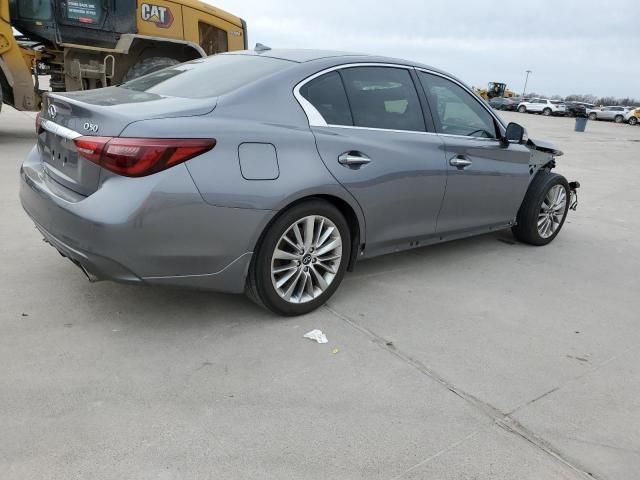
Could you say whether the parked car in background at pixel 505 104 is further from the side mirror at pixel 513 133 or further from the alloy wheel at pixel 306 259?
the alloy wheel at pixel 306 259

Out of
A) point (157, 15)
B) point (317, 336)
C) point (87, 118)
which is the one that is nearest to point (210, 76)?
point (87, 118)

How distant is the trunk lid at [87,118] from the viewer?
109 inches

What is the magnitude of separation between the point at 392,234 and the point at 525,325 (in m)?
1.06

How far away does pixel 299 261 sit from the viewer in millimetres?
3338

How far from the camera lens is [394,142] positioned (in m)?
3.73

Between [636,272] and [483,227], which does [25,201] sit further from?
[636,272]

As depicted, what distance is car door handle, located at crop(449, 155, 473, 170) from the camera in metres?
4.15

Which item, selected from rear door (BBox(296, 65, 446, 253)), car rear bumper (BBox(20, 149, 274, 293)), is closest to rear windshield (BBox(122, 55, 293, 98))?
rear door (BBox(296, 65, 446, 253))

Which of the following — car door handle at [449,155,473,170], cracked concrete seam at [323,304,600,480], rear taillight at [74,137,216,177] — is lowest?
cracked concrete seam at [323,304,600,480]

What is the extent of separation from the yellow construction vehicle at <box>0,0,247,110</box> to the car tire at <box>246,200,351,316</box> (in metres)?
7.50

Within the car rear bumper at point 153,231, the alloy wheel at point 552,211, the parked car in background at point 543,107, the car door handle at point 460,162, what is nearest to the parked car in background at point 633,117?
the parked car in background at point 543,107

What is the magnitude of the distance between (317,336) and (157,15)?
8.61m

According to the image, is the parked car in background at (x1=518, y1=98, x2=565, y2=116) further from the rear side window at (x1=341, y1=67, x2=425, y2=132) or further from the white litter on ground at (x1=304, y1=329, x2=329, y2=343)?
the white litter on ground at (x1=304, y1=329, x2=329, y2=343)

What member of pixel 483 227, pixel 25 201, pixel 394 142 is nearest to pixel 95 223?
pixel 25 201
